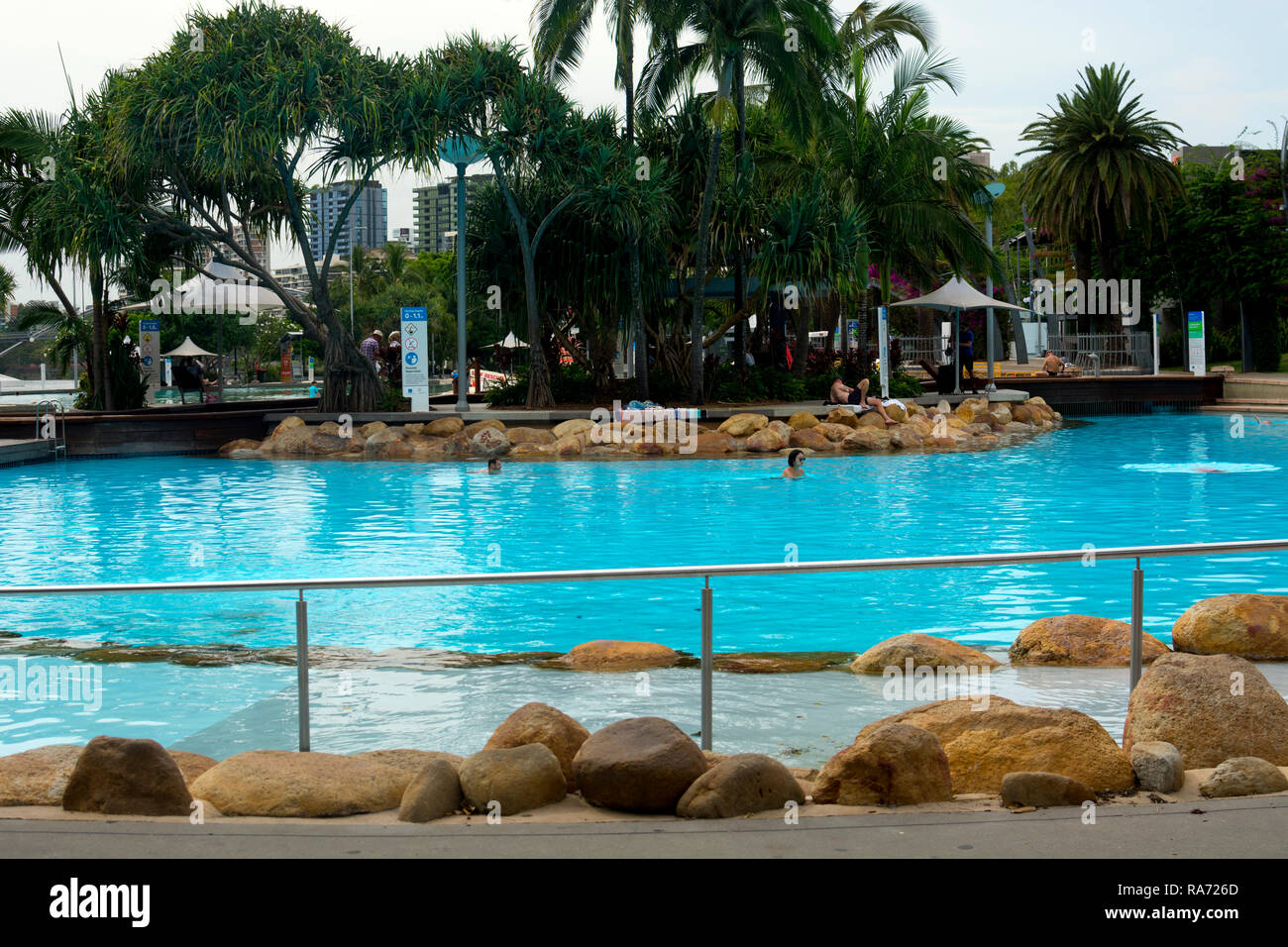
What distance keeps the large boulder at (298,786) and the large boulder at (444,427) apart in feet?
72.0

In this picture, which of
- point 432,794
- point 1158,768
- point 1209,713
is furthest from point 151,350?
point 1158,768

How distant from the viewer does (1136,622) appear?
684cm

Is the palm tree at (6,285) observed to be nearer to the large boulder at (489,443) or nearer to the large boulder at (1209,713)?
the large boulder at (489,443)

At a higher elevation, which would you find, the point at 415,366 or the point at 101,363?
the point at 101,363

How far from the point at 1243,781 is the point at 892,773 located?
57.0 inches

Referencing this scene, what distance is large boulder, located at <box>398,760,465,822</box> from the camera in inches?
206

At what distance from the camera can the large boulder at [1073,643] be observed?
7.40 m

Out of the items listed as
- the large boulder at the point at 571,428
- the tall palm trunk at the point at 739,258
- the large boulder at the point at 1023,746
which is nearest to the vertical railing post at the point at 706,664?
the large boulder at the point at 1023,746

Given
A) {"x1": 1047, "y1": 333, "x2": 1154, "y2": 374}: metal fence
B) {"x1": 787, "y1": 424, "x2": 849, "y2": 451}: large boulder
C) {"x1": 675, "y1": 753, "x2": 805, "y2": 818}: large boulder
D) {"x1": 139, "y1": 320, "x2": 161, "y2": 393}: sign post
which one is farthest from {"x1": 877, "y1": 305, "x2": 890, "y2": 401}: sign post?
{"x1": 675, "y1": 753, "x2": 805, "y2": 818}: large boulder

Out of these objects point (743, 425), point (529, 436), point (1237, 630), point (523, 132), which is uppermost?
point (523, 132)

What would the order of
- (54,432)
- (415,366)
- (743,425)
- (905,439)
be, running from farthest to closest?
(415,366) < (54,432) < (743,425) < (905,439)

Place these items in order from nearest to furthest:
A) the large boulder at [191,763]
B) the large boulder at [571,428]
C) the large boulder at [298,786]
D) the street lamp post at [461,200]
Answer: the large boulder at [298,786] < the large boulder at [191,763] < the large boulder at [571,428] < the street lamp post at [461,200]

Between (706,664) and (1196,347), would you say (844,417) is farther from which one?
(706,664)
